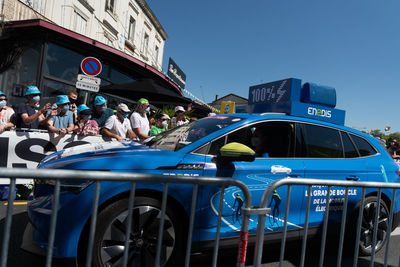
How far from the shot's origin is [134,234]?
2.20m

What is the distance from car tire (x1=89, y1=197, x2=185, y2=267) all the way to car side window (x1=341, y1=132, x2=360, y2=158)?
2459 mm

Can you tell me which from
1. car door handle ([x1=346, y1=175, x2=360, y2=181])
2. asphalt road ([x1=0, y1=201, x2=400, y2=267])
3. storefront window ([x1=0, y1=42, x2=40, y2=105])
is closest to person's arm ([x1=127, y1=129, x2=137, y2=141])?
asphalt road ([x1=0, y1=201, x2=400, y2=267])

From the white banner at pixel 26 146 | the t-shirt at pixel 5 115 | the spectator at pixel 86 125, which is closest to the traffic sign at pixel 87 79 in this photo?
the spectator at pixel 86 125

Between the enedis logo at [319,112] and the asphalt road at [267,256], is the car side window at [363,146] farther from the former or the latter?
the asphalt road at [267,256]

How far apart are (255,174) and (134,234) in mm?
1308

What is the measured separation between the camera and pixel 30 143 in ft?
16.4

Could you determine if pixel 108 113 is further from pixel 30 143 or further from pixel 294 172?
pixel 294 172

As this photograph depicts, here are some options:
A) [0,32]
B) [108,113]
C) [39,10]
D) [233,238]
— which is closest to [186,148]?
[233,238]

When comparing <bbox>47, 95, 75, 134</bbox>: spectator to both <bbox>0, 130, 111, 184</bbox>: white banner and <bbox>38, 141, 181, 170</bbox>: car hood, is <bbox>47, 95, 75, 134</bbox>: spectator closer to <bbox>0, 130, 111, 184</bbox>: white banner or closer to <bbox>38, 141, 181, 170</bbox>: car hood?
<bbox>0, 130, 111, 184</bbox>: white banner

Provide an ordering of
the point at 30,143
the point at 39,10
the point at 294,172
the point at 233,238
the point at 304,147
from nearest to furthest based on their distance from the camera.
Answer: the point at 233,238 → the point at 294,172 → the point at 304,147 → the point at 30,143 → the point at 39,10

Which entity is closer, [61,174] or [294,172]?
[61,174]

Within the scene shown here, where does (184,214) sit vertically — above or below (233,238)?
above

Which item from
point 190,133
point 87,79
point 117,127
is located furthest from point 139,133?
point 190,133

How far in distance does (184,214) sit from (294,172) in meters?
1.33
